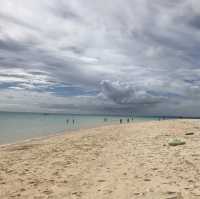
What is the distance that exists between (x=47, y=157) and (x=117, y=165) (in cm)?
432

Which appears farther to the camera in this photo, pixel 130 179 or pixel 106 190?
pixel 130 179

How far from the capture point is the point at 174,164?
10.0 m

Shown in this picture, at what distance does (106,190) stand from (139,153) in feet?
17.8

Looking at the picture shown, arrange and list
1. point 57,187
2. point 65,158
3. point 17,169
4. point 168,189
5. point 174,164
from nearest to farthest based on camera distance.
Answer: point 168,189, point 57,187, point 174,164, point 17,169, point 65,158

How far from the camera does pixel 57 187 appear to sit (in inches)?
327

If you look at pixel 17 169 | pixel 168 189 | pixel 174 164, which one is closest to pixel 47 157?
pixel 17 169

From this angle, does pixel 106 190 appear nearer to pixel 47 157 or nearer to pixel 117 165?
pixel 117 165

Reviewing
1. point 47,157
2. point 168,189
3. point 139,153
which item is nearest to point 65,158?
point 47,157

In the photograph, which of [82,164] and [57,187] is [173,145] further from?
[57,187]

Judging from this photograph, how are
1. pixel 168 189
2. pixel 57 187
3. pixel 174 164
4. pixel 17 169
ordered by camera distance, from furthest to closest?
pixel 17 169 → pixel 174 164 → pixel 57 187 → pixel 168 189

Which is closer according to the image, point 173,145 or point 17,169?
point 17,169

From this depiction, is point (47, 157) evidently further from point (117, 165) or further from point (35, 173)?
point (117, 165)

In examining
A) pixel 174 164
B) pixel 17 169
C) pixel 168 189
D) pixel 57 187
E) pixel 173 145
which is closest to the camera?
pixel 168 189

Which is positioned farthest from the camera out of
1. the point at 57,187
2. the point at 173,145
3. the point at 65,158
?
the point at 173,145
